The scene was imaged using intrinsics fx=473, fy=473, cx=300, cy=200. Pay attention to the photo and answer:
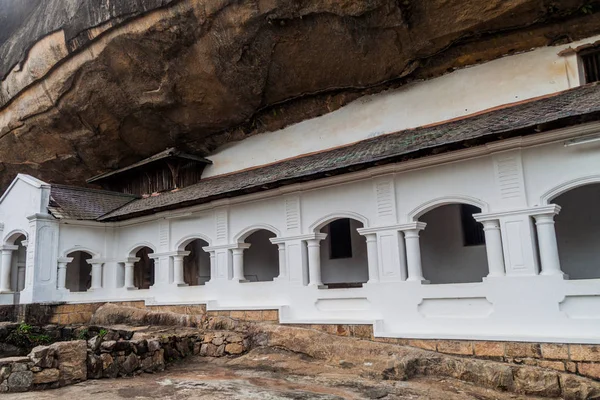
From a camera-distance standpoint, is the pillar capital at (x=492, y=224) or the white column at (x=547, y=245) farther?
the pillar capital at (x=492, y=224)

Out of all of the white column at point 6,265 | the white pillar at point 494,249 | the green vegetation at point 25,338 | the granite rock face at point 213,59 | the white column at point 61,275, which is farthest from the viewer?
the white column at point 6,265

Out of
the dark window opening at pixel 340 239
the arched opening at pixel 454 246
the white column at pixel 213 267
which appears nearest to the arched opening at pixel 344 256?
the dark window opening at pixel 340 239

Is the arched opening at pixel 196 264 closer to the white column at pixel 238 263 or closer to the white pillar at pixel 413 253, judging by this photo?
the white column at pixel 238 263

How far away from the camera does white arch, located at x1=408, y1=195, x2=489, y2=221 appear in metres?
8.33

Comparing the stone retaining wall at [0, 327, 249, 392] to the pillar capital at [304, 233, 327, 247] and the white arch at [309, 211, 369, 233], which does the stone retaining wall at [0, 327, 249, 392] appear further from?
the white arch at [309, 211, 369, 233]

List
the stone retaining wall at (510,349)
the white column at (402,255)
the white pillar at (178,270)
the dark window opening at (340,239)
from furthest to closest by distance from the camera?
the white pillar at (178,270)
the dark window opening at (340,239)
the white column at (402,255)
the stone retaining wall at (510,349)

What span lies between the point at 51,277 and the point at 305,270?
797cm

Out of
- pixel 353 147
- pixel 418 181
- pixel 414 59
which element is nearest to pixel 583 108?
pixel 418 181

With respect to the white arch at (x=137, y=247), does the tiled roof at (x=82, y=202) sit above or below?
above

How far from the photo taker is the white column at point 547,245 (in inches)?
295

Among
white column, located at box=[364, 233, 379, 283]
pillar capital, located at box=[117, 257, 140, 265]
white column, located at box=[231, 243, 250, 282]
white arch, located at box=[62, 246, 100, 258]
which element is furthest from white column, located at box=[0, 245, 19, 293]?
white column, located at box=[364, 233, 379, 283]

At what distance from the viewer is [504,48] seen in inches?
405

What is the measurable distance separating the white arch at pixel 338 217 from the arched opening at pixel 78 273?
10.6 metres

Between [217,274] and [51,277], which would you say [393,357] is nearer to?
[217,274]
